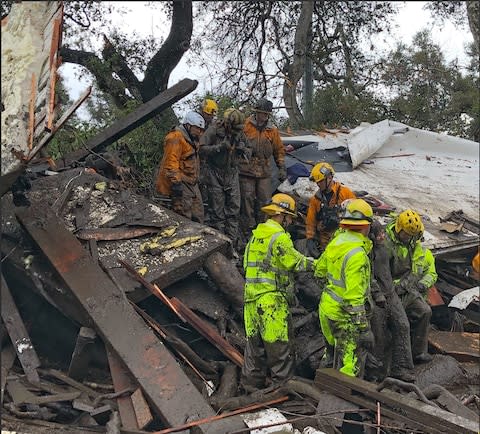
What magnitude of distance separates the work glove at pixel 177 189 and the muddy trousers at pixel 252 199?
1.14 metres

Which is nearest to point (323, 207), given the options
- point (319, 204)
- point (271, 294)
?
point (319, 204)

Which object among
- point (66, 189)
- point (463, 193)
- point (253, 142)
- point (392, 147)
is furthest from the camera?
point (392, 147)

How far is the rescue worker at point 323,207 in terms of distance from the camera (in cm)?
718

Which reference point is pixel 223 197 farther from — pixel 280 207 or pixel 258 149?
pixel 280 207

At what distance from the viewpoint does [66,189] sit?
23.4 ft

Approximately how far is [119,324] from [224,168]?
3.18 metres

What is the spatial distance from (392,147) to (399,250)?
5384 mm

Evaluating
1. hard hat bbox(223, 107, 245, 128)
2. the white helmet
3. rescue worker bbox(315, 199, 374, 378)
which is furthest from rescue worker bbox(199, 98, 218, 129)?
rescue worker bbox(315, 199, 374, 378)

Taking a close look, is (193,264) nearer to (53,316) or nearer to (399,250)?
(53,316)

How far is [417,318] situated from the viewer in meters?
6.25

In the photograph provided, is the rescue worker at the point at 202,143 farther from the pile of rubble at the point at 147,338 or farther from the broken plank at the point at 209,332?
the broken plank at the point at 209,332

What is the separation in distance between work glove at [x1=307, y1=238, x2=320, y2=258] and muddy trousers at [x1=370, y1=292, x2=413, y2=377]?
5.13ft

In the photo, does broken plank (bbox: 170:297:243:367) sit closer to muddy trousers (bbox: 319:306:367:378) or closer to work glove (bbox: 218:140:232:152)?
muddy trousers (bbox: 319:306:367:378)

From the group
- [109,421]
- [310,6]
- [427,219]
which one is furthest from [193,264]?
[310,6]
